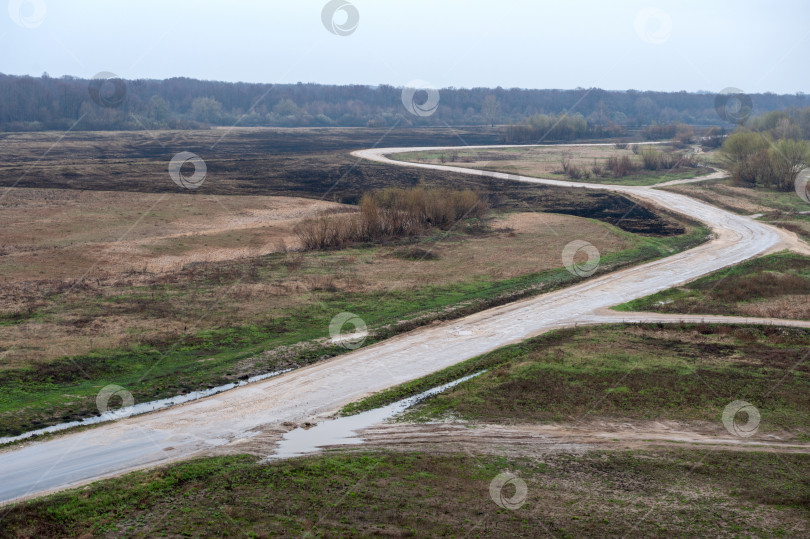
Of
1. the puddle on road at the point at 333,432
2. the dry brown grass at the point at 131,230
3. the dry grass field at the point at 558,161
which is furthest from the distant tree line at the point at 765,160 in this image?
the puddle on road at the point at 333,432

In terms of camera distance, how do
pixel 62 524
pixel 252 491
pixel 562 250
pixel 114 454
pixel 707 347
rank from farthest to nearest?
pixel 562 250 → pixel 707 347 → pixel 114 454 → pixel 252 491 → pixel 62 524

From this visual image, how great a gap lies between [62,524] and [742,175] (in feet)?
324

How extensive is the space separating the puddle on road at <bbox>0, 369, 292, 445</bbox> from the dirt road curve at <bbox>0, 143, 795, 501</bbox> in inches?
23.9

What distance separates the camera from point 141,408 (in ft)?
90.0

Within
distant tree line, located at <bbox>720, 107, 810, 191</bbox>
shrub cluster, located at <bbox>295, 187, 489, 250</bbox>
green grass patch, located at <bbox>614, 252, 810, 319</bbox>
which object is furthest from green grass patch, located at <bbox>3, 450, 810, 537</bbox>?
distant tree line, located at <bbox>720, 107, 810, 191</bbox>

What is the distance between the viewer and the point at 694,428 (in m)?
25.9

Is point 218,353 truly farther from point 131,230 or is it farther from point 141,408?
point 131,230

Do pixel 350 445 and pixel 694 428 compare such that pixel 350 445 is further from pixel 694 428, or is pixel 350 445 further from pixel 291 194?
pixel 291 194

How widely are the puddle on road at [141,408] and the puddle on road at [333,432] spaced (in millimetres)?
5596

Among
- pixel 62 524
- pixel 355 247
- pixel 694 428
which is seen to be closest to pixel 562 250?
pixel 355 247

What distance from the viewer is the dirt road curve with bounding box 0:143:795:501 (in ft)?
73.4

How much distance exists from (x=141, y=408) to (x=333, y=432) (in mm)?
7792

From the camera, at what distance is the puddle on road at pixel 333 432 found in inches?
947

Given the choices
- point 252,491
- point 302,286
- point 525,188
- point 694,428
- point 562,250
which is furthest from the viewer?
point 525,188
